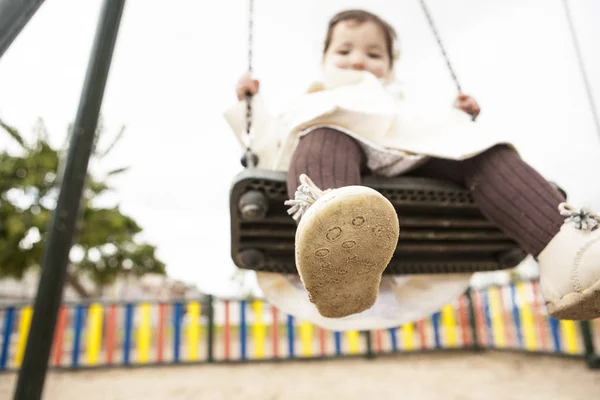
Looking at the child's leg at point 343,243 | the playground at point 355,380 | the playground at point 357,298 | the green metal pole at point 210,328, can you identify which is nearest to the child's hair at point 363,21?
the playground at point 357,298

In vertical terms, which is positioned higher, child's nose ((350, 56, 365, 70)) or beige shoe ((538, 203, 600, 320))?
child's nose ((350, 56, 365, 70))

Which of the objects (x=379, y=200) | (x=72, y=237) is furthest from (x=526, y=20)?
(x=72, y=237)

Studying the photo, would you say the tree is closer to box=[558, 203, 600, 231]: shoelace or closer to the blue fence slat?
A: the blue fence slat

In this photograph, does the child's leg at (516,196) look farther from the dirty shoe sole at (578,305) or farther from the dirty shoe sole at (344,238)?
the dirty shoe sole at (344,238)

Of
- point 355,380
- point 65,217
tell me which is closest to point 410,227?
point 65,217

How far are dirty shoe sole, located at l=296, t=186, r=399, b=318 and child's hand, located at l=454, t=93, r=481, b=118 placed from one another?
684 mm

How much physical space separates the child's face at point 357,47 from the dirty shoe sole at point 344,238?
0.70 metres

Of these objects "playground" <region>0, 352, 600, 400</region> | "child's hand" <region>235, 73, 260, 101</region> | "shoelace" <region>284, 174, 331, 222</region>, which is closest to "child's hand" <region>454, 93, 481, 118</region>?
"child's hand" <region>235, 73, 260, 101</region>

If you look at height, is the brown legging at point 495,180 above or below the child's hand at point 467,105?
below

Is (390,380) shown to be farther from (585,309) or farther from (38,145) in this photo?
(38,145)

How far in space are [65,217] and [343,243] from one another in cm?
132

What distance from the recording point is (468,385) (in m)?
2.91

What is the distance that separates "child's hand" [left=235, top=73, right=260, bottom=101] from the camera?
3.57 ft

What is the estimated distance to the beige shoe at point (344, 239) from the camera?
1.98 ft
